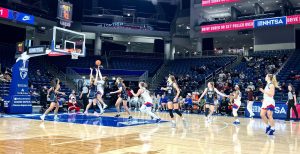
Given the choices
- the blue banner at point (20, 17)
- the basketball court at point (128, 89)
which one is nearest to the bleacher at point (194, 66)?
the basketball court at point (128, 89)

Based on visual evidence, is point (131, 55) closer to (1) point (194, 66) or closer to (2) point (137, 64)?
(2) point (137, 64)

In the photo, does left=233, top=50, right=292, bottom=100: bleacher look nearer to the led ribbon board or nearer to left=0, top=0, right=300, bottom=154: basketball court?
left=0, top=0, right=300, bottom=154: basketball court

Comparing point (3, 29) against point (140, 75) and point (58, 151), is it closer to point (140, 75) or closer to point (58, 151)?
point (140, 75)

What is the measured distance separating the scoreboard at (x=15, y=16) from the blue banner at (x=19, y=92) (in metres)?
10.3

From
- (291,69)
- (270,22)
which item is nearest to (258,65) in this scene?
(291,69)

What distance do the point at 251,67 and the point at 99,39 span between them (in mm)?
17183

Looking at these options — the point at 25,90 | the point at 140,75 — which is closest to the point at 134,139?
the point at 25,90

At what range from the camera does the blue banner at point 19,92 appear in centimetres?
1560

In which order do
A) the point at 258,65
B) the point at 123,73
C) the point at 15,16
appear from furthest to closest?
1. the point at 123,73
2. the point at 258,65
3. the point at 15,16

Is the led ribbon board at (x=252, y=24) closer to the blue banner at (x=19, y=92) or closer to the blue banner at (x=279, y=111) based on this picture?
the blue banner at (x=279, y=111)

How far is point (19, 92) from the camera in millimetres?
15805

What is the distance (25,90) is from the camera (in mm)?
16125

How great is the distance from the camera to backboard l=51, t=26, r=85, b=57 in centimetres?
1763

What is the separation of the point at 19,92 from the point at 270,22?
857 inches
